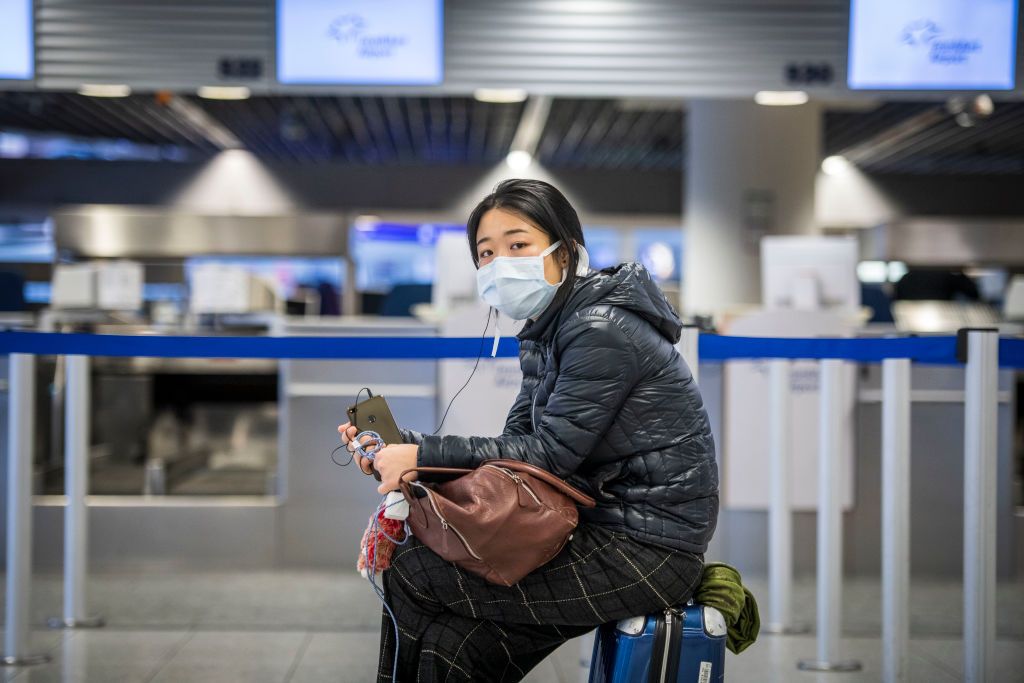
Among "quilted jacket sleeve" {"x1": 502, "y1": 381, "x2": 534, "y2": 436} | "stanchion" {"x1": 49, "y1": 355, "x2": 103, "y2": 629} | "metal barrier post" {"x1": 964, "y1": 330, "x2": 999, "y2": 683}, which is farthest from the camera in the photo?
"stanchion" {"x1": 49, "y1": 355, "x2": 103, "y2": 629}

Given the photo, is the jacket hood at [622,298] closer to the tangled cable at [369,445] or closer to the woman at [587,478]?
the woman at [587,478]

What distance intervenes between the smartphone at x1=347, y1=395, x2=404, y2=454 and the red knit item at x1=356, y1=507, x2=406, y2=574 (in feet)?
0.48

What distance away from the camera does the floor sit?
3006 millimetres

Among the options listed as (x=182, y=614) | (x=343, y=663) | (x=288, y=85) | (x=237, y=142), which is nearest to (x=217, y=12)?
(x=288, y=85)

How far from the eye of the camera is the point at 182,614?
12.1ft

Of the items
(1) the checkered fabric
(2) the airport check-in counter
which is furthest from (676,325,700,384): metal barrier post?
(2) the airport check-in counter

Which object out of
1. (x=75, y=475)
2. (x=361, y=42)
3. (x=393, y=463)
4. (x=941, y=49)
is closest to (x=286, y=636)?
(x=75, y=475)

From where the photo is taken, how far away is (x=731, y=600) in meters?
1.81

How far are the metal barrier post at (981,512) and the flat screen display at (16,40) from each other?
431 centimetres

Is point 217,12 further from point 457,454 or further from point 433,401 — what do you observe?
point 457,454

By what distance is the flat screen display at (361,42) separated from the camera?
4688mm

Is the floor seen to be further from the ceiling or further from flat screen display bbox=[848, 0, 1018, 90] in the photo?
the ceiling

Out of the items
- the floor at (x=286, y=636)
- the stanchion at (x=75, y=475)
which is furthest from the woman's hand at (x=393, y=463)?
the stanchion at (x=75, y=475)

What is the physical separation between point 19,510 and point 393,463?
186cm
